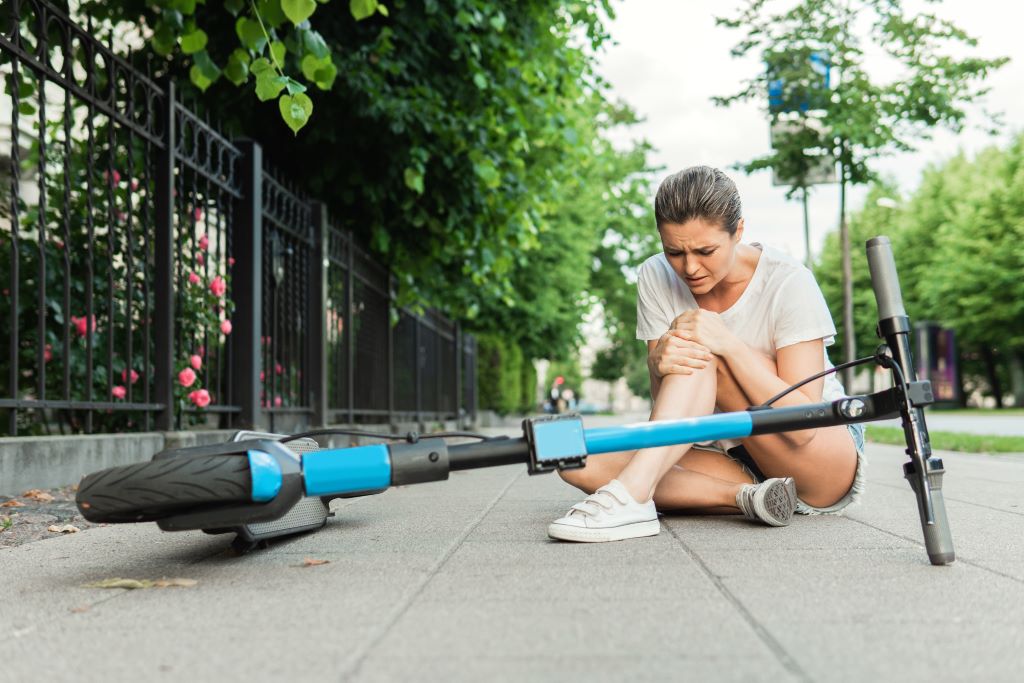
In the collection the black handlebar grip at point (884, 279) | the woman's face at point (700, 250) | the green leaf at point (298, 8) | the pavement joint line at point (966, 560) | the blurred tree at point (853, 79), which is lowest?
the pavement joint line at point (966, 560)

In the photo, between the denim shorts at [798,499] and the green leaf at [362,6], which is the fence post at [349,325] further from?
the denim shorts at [798,499]

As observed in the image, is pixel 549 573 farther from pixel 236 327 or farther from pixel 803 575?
pixel 236 327

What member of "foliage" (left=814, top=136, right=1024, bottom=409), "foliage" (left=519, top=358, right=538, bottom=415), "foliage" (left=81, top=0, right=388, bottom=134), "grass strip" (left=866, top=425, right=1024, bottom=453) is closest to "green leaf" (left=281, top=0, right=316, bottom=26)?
"foliage" (left=81, top=0, right=388, bottom=134)

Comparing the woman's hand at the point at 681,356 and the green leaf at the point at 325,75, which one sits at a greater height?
the green leaf at the point at 325,75

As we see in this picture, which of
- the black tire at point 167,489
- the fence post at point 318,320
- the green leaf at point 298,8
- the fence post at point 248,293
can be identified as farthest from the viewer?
the fence post at point 318,320

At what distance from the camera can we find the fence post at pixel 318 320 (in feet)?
24.4

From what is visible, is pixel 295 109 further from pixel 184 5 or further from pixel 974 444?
pixel 974 444

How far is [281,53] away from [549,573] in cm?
250

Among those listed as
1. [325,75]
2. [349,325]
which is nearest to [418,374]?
[349,325]

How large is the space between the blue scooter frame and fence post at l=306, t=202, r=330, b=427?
206 inches

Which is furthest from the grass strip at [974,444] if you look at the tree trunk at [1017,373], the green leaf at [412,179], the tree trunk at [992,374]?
the tree trunk at [992,374]

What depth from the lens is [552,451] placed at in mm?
2170

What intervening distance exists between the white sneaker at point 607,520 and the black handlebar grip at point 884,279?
0.92 metres

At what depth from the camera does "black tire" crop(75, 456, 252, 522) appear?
6.66ft
